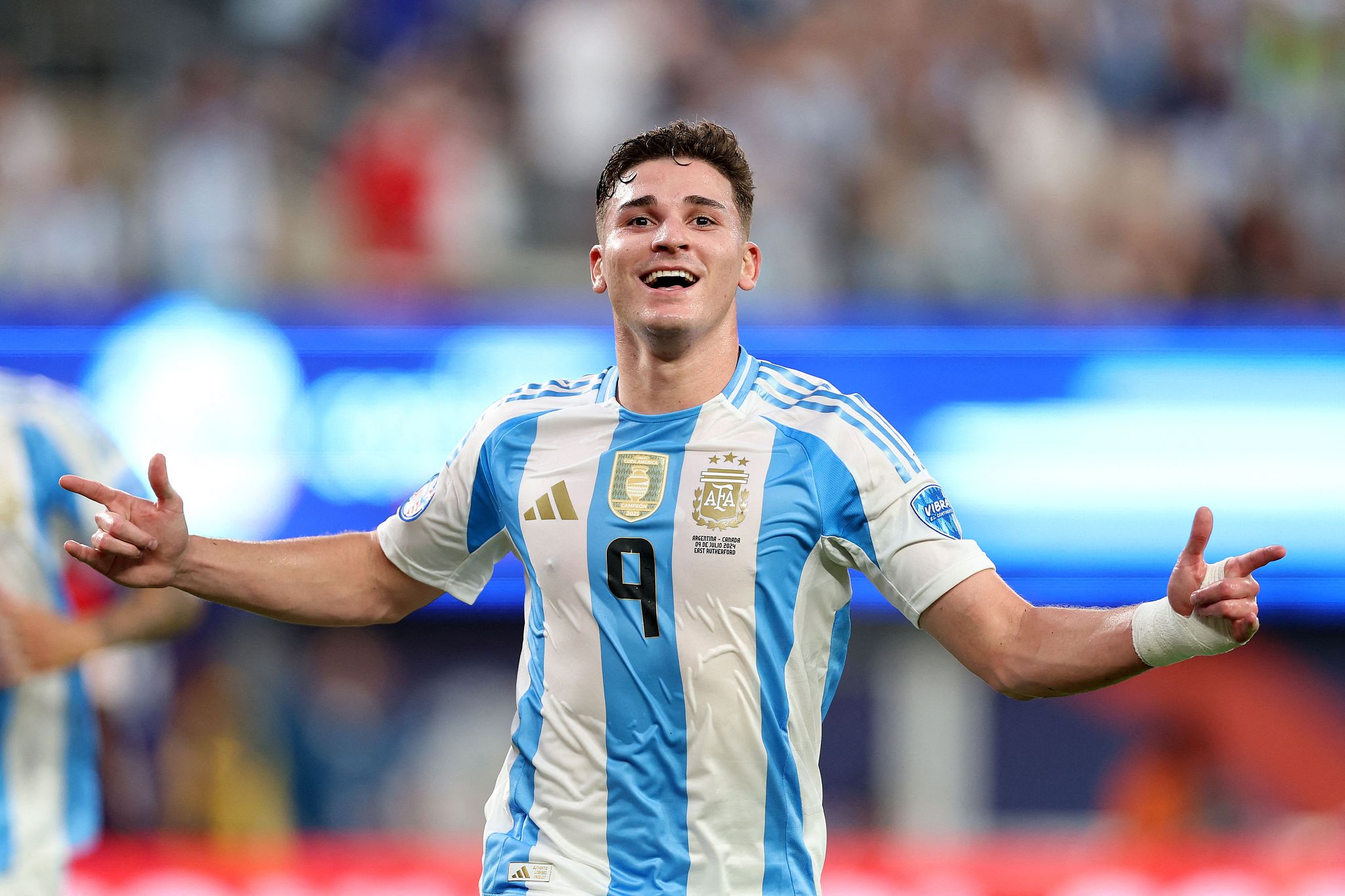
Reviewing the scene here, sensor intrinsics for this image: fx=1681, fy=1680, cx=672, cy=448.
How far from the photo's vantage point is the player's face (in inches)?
150

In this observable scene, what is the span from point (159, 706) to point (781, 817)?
8172 millimetres

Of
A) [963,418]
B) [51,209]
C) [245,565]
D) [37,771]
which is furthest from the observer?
[51,209]

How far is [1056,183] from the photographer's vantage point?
10766 mm

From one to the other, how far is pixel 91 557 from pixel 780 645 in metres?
1.52

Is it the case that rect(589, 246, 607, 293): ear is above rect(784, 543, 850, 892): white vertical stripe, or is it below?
above

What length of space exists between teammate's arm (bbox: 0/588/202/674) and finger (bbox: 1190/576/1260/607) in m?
2.69

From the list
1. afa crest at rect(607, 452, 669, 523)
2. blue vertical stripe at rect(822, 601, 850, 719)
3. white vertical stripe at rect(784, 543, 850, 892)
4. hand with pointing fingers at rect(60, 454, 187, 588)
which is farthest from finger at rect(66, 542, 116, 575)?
blue vertical stripe at rect(822, 601, 850, 719)

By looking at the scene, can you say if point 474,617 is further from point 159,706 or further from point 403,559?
point 403,559

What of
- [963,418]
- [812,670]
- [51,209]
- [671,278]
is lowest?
[812,670]

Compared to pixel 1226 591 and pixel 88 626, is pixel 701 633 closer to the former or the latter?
pixel 1226 591

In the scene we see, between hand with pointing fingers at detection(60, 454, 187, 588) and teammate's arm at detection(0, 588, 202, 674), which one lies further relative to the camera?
teammate's arm at detection(0, 588, 202, 674)

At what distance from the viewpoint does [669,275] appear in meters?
3.82

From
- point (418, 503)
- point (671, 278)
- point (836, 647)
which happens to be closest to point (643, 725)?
point (836, 647)

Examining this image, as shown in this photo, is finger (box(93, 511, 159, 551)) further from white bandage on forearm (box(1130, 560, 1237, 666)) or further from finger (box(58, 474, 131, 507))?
white bandage on forearm (box(1130, 560, 1237, 666))
